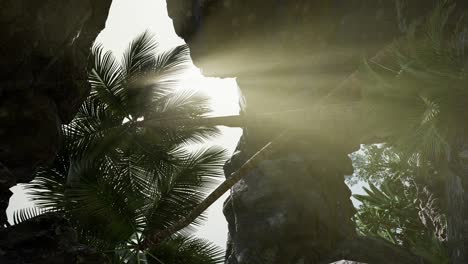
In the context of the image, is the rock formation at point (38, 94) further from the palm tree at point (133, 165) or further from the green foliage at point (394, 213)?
the green foliage at point (394, 213)

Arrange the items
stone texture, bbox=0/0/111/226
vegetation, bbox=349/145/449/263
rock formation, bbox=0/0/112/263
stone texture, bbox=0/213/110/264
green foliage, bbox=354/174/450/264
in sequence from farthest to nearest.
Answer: green foliage, bbox=354/174/450/264 → vegetation, bbox=349/145/449/263 → stone texture, bbox=0/0/111/226 → rock formation, bbox=0/0/112/263 → stone texture, bbox=0/213/110/264

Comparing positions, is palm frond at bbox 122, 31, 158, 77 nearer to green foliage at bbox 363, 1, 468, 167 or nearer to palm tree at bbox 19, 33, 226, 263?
palm tree at bbox 19, 33, 226, 263

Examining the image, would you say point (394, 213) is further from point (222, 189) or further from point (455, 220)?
point (222, 189)

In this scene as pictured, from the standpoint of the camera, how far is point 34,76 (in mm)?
5438

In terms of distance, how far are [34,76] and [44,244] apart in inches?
95.2

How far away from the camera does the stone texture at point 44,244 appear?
433cm

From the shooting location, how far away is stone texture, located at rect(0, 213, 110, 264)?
4.33 m

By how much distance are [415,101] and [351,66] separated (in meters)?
A: 5.00

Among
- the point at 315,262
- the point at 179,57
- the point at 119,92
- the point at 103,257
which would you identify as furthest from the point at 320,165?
the point at 103,257

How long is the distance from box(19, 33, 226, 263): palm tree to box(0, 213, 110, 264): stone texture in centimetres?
133

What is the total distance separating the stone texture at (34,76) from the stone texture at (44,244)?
0.76 metres

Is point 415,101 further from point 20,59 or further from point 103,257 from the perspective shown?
point 20,59

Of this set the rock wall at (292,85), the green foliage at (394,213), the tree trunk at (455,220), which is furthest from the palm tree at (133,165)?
the green foliage at (394,213)

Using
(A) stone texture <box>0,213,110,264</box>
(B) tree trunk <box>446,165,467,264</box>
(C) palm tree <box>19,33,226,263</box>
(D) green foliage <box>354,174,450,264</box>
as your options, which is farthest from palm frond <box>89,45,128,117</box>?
(D) green foliage <box>354,174,450,264</box>
